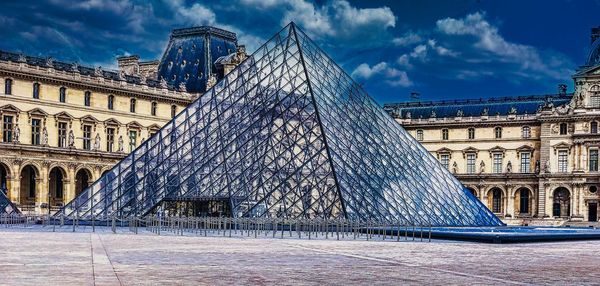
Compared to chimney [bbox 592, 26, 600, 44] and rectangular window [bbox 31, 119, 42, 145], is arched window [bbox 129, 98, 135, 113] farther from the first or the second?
chimney [bbox 592, 26, 600, 44]

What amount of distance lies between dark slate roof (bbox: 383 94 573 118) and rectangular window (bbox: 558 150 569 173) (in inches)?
163

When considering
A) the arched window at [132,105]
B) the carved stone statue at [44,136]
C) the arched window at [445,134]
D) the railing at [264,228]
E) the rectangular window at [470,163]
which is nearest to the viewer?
the railing at [264,228]

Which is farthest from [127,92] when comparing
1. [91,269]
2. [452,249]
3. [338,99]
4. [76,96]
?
[91,269]

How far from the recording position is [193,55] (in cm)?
7112

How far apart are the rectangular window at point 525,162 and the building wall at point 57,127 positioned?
30.1 metres

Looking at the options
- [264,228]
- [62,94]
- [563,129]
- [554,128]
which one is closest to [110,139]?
[62,94]

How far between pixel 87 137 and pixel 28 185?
17.5 ft

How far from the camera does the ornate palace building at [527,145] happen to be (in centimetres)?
6862

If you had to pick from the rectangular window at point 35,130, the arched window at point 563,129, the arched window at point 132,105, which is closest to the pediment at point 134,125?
the arched window at point 132,105

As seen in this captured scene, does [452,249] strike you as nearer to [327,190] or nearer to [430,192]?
[327,190]

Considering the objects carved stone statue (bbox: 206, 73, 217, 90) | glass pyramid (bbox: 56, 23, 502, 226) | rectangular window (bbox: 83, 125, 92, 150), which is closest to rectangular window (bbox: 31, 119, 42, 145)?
rectangular window (bbox: 83, 125, 92, 150)

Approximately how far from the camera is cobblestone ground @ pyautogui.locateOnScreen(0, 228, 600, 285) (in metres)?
12.2

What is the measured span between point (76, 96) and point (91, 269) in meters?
47.7

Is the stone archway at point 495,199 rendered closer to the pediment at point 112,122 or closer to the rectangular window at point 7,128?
the pediment at point 112,122
